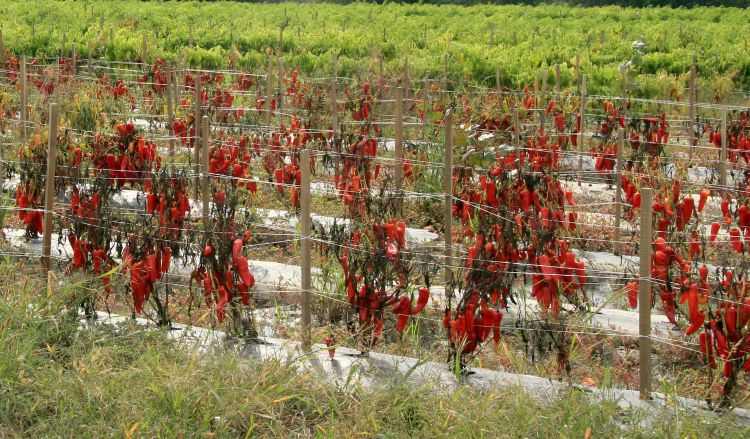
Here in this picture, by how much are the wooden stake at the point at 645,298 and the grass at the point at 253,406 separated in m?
0.41

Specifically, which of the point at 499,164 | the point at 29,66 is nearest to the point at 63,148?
the point at 499,164

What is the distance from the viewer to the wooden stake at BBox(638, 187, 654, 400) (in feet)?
17.4

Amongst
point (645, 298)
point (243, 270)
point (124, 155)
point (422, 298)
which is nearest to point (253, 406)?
point (243, 270)

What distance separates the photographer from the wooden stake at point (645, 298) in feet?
17.4

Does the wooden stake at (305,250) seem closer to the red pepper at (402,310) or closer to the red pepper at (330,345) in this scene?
the red pepper at (330,345)

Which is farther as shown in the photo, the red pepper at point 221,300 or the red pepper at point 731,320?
the red pepper at point 221,300

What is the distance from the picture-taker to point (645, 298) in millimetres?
5336

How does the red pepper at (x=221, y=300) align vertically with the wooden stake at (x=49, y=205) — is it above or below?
below

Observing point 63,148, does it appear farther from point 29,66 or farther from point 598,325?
point 29,66

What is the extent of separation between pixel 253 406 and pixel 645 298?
1.83m

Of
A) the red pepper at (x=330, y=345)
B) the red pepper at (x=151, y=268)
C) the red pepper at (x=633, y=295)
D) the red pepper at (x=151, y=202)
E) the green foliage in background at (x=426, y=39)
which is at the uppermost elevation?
the green foliage in background at (x=426, y=39)

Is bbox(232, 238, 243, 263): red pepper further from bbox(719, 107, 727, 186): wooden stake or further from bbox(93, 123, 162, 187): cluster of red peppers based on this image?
bbox(719, 107, 727, 186): wooden stake

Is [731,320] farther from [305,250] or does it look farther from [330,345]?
[305,250]

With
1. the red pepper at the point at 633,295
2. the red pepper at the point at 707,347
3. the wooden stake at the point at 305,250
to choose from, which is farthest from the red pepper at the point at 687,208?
the wooden stake at the point at 305,250
